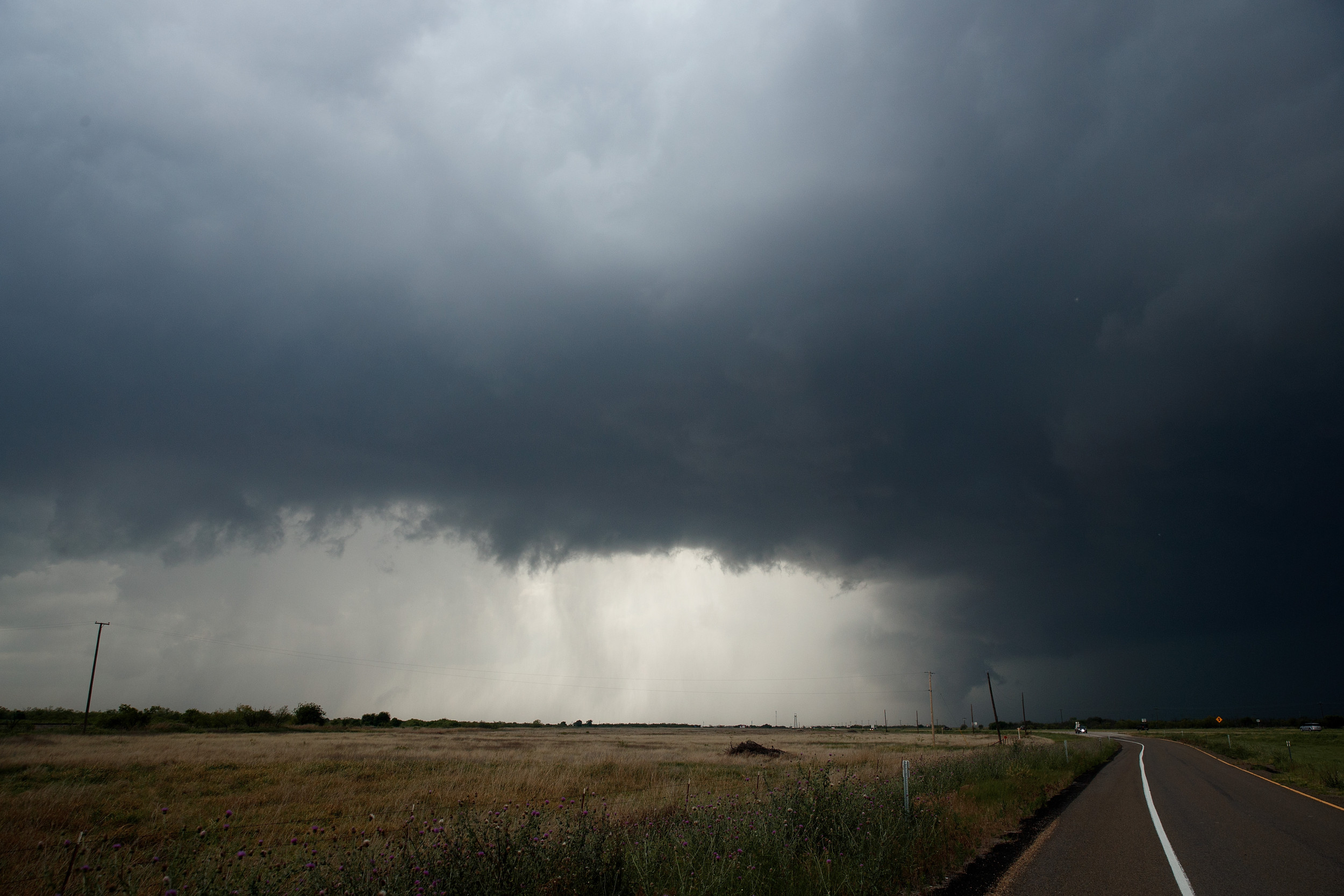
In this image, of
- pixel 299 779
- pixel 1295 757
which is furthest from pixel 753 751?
pixel 1295 757

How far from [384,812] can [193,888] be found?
45.8ft

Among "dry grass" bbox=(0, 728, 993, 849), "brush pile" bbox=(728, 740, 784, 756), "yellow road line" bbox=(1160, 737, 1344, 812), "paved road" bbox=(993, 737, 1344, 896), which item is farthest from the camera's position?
"brush pile" bbox=(728, 740, 784, 756)

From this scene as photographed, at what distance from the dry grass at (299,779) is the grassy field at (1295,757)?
1836cm

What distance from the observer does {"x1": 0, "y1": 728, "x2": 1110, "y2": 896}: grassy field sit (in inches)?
278

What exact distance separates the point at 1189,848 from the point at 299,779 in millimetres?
30480

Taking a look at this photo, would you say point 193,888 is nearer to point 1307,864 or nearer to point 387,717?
point 1307,864

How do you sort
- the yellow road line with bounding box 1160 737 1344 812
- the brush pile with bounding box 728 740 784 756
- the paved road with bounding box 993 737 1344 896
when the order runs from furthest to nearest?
the brush pile with bounding box 728 740 784 756 < the yellow road line with bounding box 1160 737 1344 812 < the paved road with bounding box 993 737 1344 896

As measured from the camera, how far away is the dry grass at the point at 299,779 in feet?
59.7

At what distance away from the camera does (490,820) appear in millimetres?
8023

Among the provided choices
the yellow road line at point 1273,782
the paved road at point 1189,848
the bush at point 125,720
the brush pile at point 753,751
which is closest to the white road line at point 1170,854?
the paved road at point 1189,848

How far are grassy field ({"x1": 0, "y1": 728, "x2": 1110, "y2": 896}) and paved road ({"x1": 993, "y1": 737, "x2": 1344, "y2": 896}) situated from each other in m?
1.42

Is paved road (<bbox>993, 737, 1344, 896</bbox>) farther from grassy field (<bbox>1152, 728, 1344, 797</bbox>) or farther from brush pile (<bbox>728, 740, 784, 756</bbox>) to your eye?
brush pile (<bbox>728, 740, 784, 756</bbox>)

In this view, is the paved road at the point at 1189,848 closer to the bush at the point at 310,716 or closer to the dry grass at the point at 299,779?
the dry grass at the point at 299,779

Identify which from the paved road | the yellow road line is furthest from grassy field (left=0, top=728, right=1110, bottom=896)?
the yellow road line
